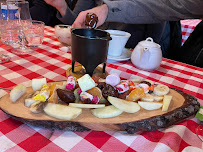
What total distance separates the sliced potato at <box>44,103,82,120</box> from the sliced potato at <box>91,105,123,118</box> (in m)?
0.05

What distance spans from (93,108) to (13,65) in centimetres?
57

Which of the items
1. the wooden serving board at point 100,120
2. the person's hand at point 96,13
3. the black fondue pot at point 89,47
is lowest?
the wooden serving board at point 100,120

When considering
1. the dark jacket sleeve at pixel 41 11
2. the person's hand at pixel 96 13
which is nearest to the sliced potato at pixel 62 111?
the person's hand at pixel 96 13

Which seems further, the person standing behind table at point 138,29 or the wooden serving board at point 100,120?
the person standing behind table at point 138,29

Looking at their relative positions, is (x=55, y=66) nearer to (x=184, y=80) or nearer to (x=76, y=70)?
(x=76, y=70)

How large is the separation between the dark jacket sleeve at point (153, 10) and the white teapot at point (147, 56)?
0.35 metres

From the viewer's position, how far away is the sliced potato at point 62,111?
51cm

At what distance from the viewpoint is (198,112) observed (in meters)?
0.64

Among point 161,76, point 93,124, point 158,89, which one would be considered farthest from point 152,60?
point 93,124

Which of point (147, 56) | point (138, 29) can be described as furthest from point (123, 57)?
point (138, 29)

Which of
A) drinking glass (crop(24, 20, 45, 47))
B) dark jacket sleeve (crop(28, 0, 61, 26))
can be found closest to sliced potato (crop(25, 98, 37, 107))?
drinking glass (crop(24, 20, 45, 47))

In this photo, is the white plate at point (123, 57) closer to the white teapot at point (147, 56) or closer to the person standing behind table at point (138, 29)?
the white teapot at point (147, 56)

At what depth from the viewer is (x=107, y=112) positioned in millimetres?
536

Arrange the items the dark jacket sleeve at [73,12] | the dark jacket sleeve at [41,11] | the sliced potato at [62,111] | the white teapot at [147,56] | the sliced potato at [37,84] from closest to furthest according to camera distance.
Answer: the sliced potato at [62,111] → the sliced potato at [37,84] → the white teapot at [147,56] → the dark jacket sleeve at [73,12] → the dark jacket sleeve at [41,11]
